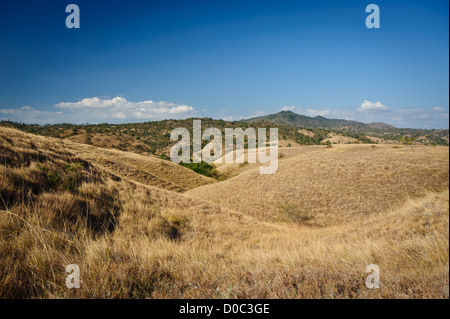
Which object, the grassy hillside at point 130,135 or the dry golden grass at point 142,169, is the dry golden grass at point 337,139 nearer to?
the grassy hillside at point 130,135

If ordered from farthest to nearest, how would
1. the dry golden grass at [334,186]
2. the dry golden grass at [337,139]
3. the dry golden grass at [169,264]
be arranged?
the dry golden grass at [337,139] < the dry golden grass at [334,186] < the dry golden grass at [169,264]

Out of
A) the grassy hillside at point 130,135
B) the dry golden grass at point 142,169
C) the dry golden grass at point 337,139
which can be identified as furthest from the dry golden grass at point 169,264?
the dry golden grass at point 337,139

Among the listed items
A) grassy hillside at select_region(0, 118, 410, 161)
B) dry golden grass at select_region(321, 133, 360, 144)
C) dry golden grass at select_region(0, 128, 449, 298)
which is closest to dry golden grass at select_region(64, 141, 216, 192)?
dry golden grass at select_region(0, 128, 449, 298)

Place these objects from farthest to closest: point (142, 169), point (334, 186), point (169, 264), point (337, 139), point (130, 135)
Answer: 1. point (337, 139)
2. point (130, 135)
3. point (142, 169)
4. point (334, 186)
5. point (169, 264)

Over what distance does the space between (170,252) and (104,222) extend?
3109 millimetres

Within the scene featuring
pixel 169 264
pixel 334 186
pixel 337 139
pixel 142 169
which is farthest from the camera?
pixel 337 139

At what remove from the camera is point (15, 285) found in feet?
7.84

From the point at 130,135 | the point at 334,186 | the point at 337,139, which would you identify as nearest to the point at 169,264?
the point at 334,186

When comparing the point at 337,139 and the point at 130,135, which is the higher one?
the point at 130,135

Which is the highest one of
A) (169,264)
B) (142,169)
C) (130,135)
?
(130,135)

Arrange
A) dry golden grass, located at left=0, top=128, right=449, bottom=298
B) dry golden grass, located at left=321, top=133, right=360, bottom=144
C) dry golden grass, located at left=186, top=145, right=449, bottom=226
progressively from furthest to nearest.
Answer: dry golden grass, located at left=321, top=133, right=360, bottom=144
dry golden grass, located at left=186, top=145, right=449, bottom=226
dry golden grass, located at left=0, top=128, right=449, bottom=298

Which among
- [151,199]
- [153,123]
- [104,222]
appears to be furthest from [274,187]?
[153,123]

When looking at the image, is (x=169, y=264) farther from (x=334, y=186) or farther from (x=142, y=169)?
(x=142, y=169)

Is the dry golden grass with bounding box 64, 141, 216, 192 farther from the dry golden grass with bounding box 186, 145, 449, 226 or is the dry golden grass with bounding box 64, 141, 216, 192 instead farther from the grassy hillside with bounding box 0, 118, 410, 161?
the grassy hillside with bounding box 0, 118, 410, 161
